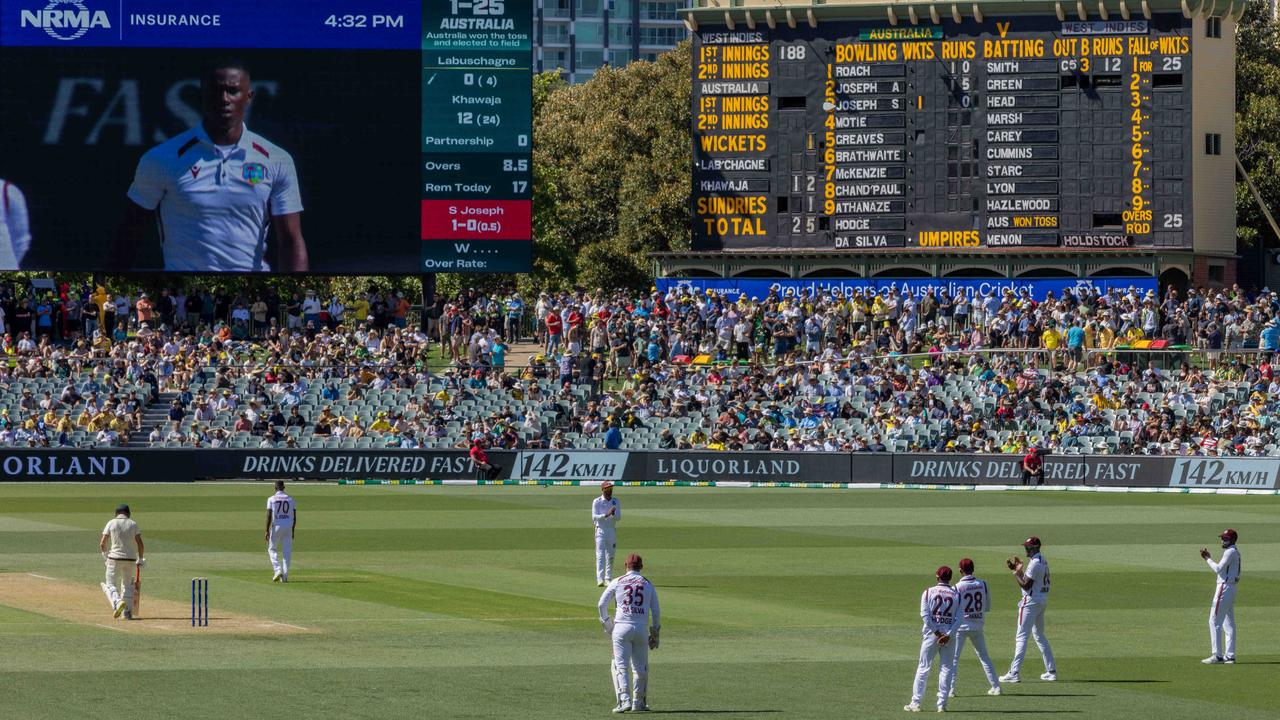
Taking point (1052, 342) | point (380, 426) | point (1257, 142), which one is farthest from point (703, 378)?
point (1257, 142)

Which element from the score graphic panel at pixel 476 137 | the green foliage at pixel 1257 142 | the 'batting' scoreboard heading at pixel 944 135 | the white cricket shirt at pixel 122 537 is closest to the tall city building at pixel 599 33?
the green foliage at pixel 1257 142

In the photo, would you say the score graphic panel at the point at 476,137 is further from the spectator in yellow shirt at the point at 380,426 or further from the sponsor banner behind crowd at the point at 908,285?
the sponsor banner behind crowd at the point at 908,285

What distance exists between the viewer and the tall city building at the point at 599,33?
162875 mm

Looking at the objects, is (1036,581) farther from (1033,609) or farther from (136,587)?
(136,587)

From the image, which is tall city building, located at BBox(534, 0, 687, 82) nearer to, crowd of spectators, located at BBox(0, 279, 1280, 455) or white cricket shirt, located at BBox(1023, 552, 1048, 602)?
crowd of spectators, located at BBox(0, 279, 1280, 455)

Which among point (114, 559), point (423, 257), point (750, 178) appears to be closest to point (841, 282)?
point (750, 178)

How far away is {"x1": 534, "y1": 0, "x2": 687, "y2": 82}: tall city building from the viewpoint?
16288 cm

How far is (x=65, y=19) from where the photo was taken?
49.1 metres

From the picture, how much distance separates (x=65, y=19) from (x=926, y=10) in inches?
874

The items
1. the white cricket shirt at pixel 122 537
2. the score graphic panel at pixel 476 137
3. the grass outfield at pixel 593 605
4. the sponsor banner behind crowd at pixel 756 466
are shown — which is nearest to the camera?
the grass outfield at pixel 593 605

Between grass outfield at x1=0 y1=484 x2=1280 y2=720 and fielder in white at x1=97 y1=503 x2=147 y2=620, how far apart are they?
363 mm

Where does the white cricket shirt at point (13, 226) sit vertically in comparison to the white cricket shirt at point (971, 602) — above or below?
above

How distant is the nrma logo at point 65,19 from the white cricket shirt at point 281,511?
25385 mm

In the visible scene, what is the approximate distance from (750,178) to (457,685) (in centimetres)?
3214
